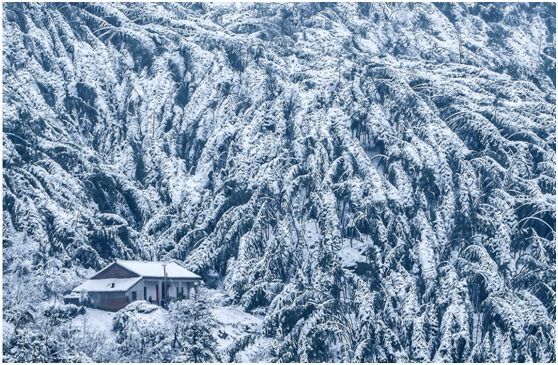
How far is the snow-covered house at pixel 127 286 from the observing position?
54625 millimetres

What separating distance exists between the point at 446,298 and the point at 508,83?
26534 mm

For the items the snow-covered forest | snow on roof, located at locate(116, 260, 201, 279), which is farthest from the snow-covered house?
the snow-covered forest

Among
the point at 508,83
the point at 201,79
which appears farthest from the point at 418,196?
the point at 201,79

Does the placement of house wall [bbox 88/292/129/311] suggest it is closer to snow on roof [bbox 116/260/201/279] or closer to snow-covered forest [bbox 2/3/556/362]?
snow-covered forest [bbox 2/3/556/362]

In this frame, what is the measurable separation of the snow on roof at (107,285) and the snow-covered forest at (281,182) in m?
1.41

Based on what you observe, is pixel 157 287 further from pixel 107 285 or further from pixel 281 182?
pixel 281 182

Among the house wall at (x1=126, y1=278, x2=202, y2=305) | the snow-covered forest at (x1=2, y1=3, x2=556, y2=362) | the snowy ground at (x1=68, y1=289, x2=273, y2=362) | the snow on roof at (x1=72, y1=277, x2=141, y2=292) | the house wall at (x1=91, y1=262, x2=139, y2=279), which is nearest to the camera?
the snowy ground at (x1=68, y1=289, x2=273, y2=362)

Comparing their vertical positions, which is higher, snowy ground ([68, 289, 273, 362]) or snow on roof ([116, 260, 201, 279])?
snow on roof ([116, 260, 201, 279])

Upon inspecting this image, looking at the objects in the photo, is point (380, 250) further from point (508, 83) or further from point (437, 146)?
point (508, 83)

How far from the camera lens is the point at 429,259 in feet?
200

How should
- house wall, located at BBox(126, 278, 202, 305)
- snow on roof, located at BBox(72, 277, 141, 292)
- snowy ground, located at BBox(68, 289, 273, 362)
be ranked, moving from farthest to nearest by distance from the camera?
house wall, located at BBox(126, 278, 202, 305)
snow on roof, located at BBox(72, 277, 141, 292)
snowy ground, located at BBox(68, 289, 273, 362)

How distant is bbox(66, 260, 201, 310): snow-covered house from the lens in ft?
179

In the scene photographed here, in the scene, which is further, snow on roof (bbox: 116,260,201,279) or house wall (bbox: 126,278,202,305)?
snow on roof (bbox: 116,260,201,279)

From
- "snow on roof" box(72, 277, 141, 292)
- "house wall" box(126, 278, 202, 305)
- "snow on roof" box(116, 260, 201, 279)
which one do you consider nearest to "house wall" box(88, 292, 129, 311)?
"snow on roof" box(72, 277, 141, 292)
